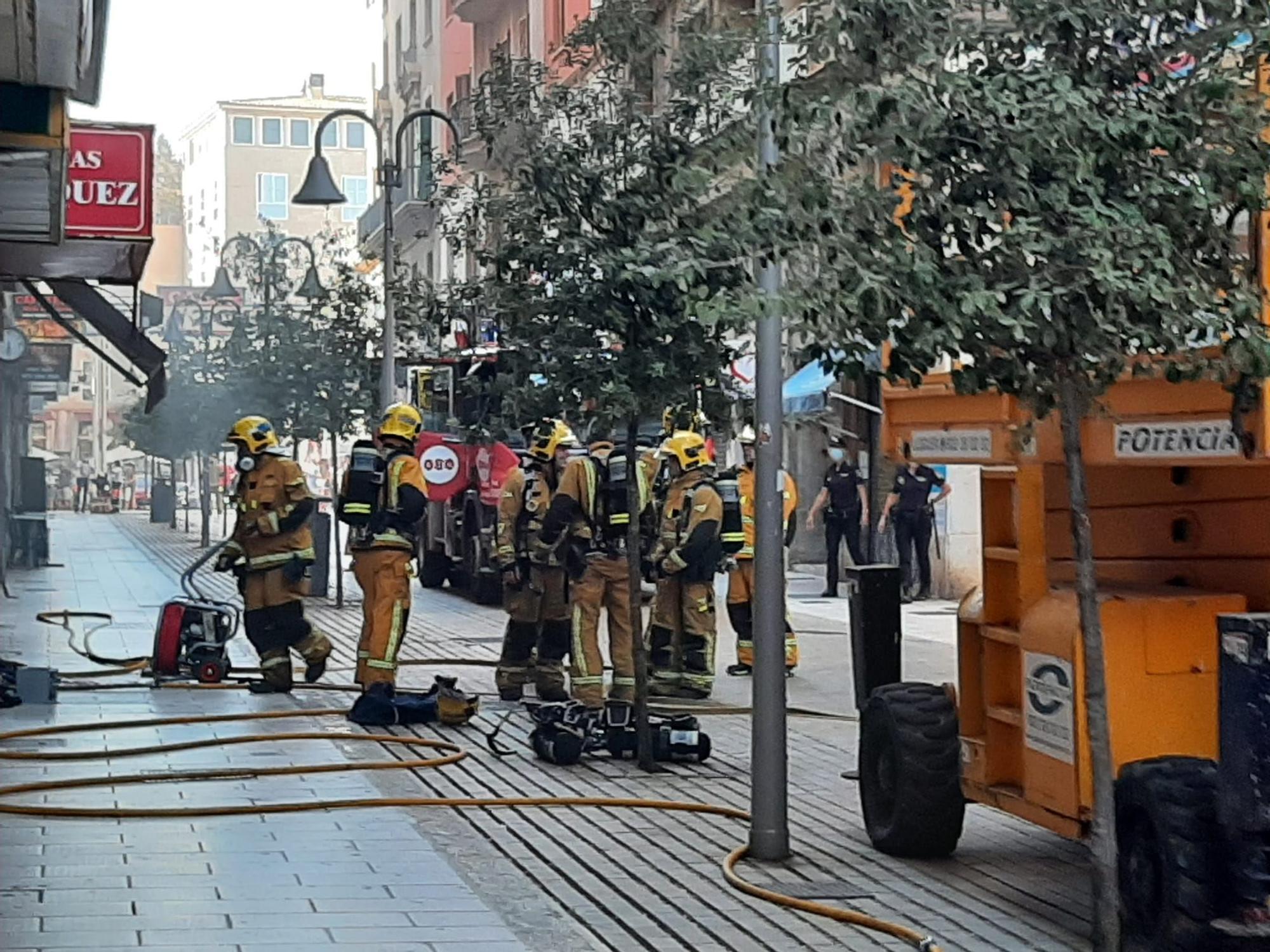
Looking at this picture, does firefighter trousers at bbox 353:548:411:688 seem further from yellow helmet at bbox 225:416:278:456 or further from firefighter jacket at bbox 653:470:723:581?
firefighter jacket at bbox 653:470:723:581

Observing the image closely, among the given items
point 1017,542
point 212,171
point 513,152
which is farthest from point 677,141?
point 212,171

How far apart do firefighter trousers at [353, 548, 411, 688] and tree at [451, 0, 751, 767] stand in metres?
2.22

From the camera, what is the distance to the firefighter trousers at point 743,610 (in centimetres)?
1619

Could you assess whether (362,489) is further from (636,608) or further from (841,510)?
(841,510)

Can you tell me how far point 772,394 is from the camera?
9047 millimetres

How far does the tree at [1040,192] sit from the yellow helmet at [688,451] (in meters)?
8.54

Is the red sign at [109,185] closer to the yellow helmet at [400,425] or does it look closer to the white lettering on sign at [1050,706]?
the yellow helmet at [400,425]

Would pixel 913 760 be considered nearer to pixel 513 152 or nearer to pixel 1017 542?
pixel 1017 542

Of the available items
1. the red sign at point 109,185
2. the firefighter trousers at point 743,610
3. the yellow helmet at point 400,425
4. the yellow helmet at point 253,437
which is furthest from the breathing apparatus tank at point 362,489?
the firefighter trousers at point 743,610

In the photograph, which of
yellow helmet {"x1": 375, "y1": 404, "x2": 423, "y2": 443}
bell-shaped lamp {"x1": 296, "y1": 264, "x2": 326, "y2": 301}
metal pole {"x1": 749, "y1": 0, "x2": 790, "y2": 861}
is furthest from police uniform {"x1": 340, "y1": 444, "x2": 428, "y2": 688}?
bell-shaped lamp {"x1": 296, "y1": 264, "x2": 326, "y2": 301}

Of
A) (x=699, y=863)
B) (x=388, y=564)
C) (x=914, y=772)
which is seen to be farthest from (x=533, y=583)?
(x=914, y=772)

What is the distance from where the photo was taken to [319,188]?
79.2ft

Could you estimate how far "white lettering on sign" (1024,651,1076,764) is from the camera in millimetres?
7684

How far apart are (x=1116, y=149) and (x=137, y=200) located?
29.9 ft
